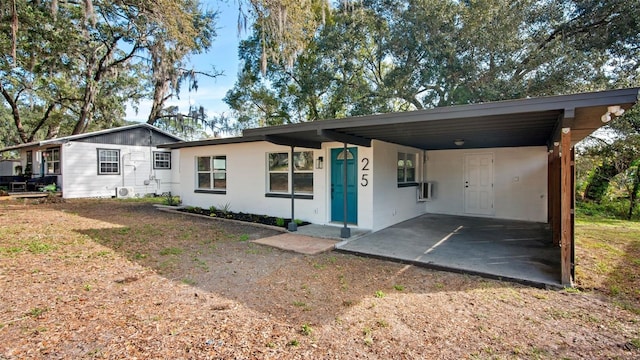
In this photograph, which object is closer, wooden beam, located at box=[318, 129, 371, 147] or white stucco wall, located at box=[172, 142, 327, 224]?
wooden beam, located at box=[318, 129, 371, 147]

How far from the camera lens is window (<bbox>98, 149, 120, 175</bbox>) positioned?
14.9 m

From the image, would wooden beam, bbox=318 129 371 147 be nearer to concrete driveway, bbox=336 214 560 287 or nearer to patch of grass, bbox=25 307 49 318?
concrete driveway, bbox=336 214 560 287

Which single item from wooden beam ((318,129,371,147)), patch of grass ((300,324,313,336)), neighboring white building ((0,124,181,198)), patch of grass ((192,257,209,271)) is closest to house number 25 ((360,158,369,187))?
wooden beam ((318,129,371,147))

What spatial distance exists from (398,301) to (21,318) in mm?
3894

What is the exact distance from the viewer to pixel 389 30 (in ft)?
41.5

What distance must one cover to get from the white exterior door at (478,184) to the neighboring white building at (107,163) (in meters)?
13.5

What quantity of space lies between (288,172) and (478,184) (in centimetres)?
592

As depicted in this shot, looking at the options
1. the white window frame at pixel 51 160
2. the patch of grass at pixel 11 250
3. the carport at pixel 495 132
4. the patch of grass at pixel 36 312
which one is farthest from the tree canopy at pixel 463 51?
the white window frame at pixel 51 160

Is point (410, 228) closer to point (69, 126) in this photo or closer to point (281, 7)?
point (281, 7)

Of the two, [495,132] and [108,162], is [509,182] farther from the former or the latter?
[108,162]

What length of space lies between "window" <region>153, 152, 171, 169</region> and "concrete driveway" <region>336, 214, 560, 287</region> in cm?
1431

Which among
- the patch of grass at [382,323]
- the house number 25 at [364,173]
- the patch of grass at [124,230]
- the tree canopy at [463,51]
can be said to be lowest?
the patch of grass at [382,323]

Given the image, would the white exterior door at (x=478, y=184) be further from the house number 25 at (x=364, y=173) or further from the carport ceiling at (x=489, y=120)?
the house number 25 at (x=364, y=173)

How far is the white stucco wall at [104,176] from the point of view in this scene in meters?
13.9
